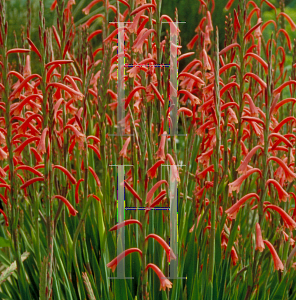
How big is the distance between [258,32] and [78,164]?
1.09 metres

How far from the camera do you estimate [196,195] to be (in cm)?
162
